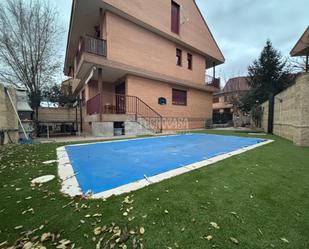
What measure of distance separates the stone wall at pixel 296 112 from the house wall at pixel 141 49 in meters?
7.87

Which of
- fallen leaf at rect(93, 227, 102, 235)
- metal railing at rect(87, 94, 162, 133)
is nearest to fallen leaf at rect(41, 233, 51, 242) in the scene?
fallen leaf at rect(93, 227, 102, 235)

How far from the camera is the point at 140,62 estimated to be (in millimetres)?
11594

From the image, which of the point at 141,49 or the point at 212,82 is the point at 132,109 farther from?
the point at 212,82

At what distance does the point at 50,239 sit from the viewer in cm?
164

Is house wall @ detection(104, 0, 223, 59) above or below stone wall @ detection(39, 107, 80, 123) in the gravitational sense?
above

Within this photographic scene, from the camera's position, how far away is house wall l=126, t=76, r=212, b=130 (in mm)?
11820

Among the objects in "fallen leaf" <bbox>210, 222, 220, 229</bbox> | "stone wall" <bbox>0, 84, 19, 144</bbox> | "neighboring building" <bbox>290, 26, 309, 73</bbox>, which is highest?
"neighboring building" <bbox>290, 26, 309, 73</bbox>

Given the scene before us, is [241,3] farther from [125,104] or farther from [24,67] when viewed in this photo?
[24,67]

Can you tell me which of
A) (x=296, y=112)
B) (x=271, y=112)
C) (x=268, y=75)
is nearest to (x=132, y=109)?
(x=296, y=112)

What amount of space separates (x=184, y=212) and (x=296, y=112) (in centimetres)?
786

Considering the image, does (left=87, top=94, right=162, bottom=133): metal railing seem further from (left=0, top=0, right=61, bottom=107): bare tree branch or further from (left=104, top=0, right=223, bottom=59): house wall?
(left=104, top=0, right=223, bottom=59): house wall

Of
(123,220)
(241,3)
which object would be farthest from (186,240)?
(241,3)

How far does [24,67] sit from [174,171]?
13.8 meters

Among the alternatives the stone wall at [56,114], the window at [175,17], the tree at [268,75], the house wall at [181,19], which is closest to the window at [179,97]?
the house wall at [181,19]
